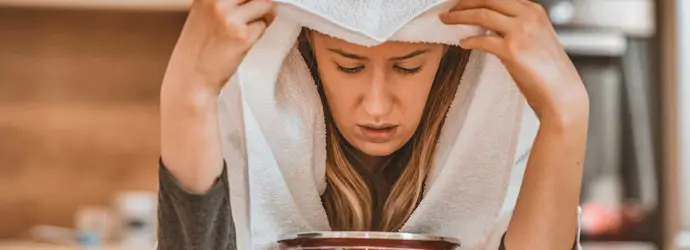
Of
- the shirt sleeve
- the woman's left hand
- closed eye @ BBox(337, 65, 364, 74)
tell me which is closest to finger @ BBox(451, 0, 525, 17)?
the woman's left hand

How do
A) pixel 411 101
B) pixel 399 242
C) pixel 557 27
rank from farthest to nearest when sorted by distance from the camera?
pixel 557 27
pixel 411 101
pixel 399 242

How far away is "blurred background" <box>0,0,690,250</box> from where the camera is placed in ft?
5.83

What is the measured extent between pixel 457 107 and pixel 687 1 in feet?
3.62

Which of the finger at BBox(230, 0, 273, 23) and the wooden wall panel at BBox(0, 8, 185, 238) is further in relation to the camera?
the wooden wall panel at BBox(0, 8, 185, 238)

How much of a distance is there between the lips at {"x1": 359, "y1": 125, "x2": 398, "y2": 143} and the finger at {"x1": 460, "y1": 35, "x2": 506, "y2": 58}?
100 mm

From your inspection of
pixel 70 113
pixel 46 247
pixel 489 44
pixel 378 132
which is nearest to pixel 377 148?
pixel 378 132

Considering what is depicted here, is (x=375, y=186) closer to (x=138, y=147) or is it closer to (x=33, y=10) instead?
(x=138, y=147)

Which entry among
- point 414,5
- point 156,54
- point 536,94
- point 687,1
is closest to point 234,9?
point 414,5

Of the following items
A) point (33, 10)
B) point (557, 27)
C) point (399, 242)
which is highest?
point (33, 10)

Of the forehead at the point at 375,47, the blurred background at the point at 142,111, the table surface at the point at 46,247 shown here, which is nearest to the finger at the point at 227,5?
the forehead at the point at 375,47

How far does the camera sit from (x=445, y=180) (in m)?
0.84

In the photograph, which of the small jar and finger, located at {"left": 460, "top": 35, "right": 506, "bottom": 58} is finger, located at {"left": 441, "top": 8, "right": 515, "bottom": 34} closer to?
finger, located at {"left": 460, "top": 35, "right": 506, "bottom": 58}

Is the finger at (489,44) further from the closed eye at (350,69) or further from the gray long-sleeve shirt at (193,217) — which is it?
the gray long-sleeve shirt at (193,217)

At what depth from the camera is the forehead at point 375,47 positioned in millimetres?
757
